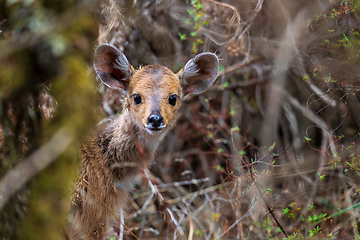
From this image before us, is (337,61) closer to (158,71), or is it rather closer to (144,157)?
(158,71)

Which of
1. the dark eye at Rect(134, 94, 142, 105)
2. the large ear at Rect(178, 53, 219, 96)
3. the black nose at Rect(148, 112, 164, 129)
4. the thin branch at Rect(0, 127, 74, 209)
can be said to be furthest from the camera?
the large ear at Rect(178, 53, 219, 96)

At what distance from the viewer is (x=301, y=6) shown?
206 inches

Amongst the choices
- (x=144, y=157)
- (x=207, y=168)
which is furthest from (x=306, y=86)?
(x=144, y=157)

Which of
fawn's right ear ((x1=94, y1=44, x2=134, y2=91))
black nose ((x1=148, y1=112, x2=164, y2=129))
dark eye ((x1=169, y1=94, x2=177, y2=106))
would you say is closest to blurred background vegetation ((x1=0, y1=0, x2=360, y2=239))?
fawn's right ear ((x1=94, y1=44, x2=134, y2=91))

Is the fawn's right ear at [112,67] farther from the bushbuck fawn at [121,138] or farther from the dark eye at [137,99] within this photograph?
the dark eye at [137,99]

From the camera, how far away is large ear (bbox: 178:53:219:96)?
4.02 metres

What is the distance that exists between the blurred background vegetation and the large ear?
0.84m

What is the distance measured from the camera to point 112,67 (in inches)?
154

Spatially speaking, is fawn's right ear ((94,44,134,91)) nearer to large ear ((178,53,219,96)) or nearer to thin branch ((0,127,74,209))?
large ear ((178,53,219,96))

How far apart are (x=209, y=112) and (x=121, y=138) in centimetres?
231

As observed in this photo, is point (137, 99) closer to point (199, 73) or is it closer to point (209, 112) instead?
point (199, 73)

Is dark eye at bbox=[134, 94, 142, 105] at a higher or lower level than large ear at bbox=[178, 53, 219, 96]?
higher

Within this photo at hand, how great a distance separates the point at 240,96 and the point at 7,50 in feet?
15.1

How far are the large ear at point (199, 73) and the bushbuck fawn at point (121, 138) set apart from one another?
11 millimetres
